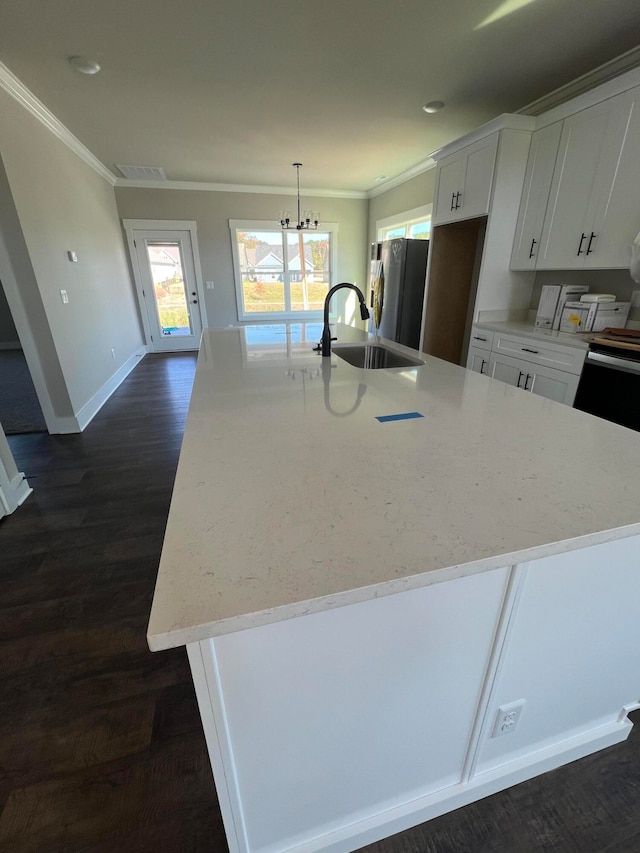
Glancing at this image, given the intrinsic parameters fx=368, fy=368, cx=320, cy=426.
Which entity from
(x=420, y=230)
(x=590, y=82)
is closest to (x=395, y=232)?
(x=420, y=230)

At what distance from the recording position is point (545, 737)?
1049 millimetres

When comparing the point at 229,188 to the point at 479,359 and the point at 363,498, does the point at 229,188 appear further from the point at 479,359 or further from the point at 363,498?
the point at 363,498

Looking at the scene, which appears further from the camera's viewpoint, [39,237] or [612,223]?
[39,237]

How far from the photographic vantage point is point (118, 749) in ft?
3.72

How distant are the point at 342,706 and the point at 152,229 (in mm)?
6634

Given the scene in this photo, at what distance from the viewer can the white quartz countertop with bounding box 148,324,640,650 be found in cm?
53

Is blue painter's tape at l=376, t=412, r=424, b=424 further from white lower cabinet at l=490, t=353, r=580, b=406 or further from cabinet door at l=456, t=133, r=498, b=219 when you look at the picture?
cabinet door at l=456, t=133, r=498, b=219

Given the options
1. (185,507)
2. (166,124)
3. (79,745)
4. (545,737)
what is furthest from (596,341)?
(166,124)

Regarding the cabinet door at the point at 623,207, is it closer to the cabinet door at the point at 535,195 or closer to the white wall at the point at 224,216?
the cabinet door at the point at 535,195

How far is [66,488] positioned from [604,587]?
9.35 ft

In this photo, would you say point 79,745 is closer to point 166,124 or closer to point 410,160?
point 166,124

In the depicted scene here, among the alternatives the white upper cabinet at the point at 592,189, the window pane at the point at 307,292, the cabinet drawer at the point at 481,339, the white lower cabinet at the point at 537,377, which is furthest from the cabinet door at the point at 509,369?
the window pane at the point at 307,292

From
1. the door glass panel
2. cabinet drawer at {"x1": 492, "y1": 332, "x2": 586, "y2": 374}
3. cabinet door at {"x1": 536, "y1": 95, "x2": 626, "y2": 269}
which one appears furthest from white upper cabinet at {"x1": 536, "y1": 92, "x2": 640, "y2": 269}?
the door glass panel

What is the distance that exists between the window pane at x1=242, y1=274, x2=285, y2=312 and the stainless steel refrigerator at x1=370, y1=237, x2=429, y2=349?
2.29m
